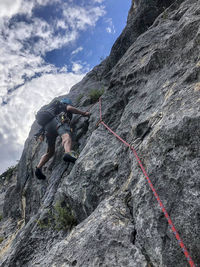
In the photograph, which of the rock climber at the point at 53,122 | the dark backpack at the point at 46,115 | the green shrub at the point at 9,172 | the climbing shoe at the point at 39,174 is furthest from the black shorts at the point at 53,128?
the green shrub at the point at 9,172

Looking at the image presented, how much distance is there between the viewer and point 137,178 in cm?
293

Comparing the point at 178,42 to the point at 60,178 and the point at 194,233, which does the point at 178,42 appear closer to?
the point at 194,233

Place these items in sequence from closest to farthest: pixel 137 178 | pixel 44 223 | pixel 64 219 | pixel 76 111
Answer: pixel 137 178, pixel 64 219, pixel 44 223, pixel 76 111

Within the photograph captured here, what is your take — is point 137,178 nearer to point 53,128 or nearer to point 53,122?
point 53,128

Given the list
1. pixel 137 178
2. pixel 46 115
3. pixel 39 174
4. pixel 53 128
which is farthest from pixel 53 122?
pixel 137 178

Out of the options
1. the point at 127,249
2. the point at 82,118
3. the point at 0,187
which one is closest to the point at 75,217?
the point at 127,249

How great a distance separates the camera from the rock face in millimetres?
2148

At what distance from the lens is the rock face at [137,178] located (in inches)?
84.6

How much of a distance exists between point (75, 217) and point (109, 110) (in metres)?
3.28

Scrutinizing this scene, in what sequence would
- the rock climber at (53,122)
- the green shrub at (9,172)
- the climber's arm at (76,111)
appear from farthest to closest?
the green shrub at (9,172) → the climber's arm at (76,111) → the rock climber at (53,122)

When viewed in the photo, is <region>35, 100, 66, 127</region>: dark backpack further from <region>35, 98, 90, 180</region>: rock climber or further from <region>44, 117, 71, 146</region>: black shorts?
<region>44, 117, 71, 146</region>: black shorts

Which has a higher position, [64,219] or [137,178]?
[64,219]

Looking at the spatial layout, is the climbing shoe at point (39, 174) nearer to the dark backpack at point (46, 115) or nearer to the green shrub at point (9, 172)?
the dark backpack at point (46, 115)

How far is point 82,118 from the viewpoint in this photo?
736 cm
